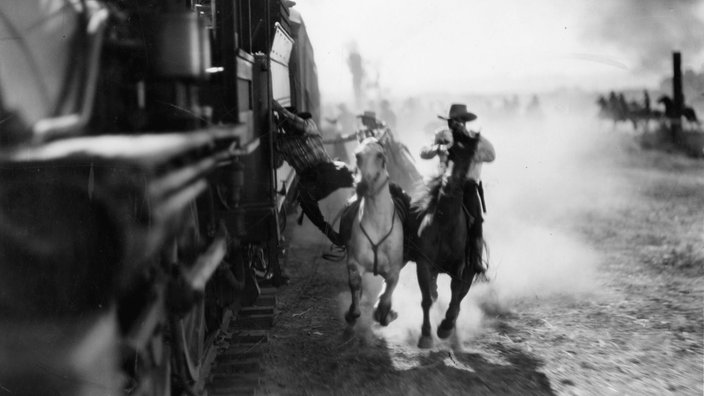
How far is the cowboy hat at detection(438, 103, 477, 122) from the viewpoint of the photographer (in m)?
6.81

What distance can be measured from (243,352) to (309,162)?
2026 millimetres

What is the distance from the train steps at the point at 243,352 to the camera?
5.34 meters

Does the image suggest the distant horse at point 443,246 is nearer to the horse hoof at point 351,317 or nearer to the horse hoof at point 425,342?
the horse hoof at point 425,342

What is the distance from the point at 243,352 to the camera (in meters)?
6.06

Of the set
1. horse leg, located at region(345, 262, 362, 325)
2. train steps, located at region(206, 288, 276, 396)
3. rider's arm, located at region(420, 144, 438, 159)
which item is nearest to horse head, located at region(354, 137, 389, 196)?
rider's arm, located at region(420, 144, 438, 159)

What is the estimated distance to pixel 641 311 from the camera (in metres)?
7.91

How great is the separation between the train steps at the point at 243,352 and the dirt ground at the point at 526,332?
14 cm

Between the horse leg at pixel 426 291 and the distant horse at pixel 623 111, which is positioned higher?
the distant horse at pixel 623 111

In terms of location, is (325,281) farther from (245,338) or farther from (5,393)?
(5,393)

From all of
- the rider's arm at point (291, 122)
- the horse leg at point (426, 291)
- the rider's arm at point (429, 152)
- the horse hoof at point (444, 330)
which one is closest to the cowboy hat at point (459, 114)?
the rider's arm at point (429, 152)

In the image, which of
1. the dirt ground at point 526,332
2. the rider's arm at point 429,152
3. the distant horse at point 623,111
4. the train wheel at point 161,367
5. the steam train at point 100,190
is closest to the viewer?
the steam train at point 100,190

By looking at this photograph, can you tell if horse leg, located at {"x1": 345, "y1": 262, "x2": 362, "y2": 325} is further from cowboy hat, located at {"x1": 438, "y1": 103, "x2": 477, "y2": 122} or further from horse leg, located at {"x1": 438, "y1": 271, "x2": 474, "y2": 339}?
cowboy hat, located at {"x1": 438, "y1": 103, "x2": 477, "y2": 122}

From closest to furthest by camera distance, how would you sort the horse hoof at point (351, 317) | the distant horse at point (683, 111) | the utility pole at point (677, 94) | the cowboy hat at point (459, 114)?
the cowboy hat at point (459, 114)
the horse hoof at point (351, 317)
the utility pole at point (677, 94)
the distant horse at point (683, 111)

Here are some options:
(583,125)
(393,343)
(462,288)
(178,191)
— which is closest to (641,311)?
(462,288)
